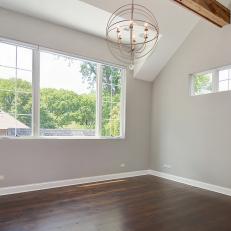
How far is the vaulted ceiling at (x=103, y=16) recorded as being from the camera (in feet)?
12.2

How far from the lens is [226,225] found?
113 inches

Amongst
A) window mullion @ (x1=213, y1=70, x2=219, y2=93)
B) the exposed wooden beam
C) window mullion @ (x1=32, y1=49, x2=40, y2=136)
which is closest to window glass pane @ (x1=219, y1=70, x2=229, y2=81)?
window mullion @ (x1=213, y1=70, x2=219, y2=93)

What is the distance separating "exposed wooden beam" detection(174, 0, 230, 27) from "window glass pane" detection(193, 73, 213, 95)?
1.03 meters

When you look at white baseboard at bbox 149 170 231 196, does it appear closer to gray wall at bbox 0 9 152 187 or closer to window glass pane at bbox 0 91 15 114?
gray wall at bbox 0 9 152 187

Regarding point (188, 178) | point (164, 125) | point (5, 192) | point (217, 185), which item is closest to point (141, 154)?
point (164, 125)

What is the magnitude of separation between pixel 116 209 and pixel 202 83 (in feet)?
10.3

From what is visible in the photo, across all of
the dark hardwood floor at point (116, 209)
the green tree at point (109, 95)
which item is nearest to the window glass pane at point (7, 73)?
the green tree at point (109, 95)

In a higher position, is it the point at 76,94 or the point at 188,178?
the point at 76,94

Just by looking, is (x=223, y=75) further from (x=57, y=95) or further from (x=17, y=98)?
(x=17, y=98)

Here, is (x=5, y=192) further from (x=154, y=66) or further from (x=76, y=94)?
(x=154, y=66)

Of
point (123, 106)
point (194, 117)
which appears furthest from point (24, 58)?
point (194, 117)

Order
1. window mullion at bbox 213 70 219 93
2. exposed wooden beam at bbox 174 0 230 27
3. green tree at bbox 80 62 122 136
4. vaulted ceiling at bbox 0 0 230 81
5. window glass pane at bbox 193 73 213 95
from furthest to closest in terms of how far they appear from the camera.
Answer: green tree at bbox 80 62 122 136
window glass pane at bbox 193 73 213 95
window mullion at bbox 213 70 219 93
vaulted ceiling at bbox 0 0 230 81
exposed wooden beam at bbox 174 0 230 27

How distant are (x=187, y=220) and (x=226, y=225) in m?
0.47

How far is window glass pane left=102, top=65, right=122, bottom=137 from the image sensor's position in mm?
5320
